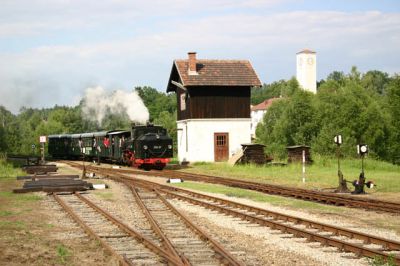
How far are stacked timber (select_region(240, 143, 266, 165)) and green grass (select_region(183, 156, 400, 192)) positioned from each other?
4.34ft

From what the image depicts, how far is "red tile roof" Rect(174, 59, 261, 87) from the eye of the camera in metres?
42.8

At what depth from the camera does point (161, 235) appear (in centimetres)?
1123

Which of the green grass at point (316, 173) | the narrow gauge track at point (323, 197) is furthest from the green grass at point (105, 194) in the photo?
the green grass at point (316, 173)

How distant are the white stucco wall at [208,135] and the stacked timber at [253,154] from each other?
509cm

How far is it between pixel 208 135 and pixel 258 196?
2272cm

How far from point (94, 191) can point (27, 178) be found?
7.54 m

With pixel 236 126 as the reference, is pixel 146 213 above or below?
below

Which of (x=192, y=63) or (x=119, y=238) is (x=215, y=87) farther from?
(x=119, y=238)

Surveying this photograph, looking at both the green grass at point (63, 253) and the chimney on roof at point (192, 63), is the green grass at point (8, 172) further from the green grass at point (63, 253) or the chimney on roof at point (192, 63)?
the green grass at point (63, 253)

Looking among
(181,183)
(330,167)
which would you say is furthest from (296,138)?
(181,183)

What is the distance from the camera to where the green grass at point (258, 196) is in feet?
54.6

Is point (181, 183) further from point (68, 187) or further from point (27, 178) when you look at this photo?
point (27, 178)

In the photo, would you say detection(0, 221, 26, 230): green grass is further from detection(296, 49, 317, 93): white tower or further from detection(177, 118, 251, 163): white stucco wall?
detection(296, 49, 317, 93): white tower

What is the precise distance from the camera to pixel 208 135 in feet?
139
